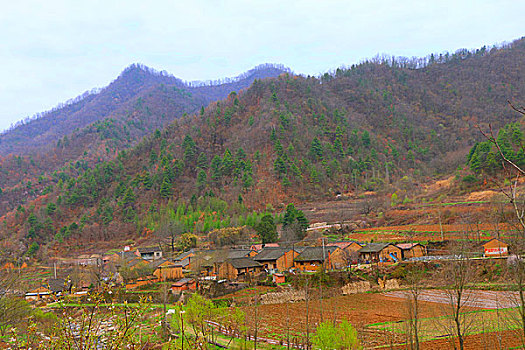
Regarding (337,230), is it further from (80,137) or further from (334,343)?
(80,137)

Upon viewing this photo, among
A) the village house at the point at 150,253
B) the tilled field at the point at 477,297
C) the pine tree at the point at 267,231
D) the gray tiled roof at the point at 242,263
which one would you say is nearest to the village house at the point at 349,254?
the tilled field at the point at 477,297

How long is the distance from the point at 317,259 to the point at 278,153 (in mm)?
56139

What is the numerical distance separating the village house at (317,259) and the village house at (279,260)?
104 centimetres

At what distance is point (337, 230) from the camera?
66.0 meters

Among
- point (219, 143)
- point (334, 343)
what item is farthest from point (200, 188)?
point (334, 343)

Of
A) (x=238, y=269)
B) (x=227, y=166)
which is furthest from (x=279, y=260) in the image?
(x=227, y=166)

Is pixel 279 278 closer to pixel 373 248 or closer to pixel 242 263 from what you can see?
pixel 242 263

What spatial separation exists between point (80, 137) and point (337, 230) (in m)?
135

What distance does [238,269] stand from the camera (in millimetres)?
46562

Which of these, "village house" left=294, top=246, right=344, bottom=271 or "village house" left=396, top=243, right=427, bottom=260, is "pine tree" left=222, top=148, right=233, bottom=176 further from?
"village house" left=396, top=243, right=427, bottom=260

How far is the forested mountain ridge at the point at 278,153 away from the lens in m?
90.5

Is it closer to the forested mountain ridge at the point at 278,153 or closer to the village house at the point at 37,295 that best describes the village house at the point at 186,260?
the village house at the point at 37,295

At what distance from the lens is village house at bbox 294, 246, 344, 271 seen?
45406mm

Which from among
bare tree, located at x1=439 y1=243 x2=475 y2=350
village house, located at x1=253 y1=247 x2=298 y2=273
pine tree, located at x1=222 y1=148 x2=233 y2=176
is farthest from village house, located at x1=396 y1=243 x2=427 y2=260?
pine tree, located at x1=222 y1=148 x2=233 y2=176
